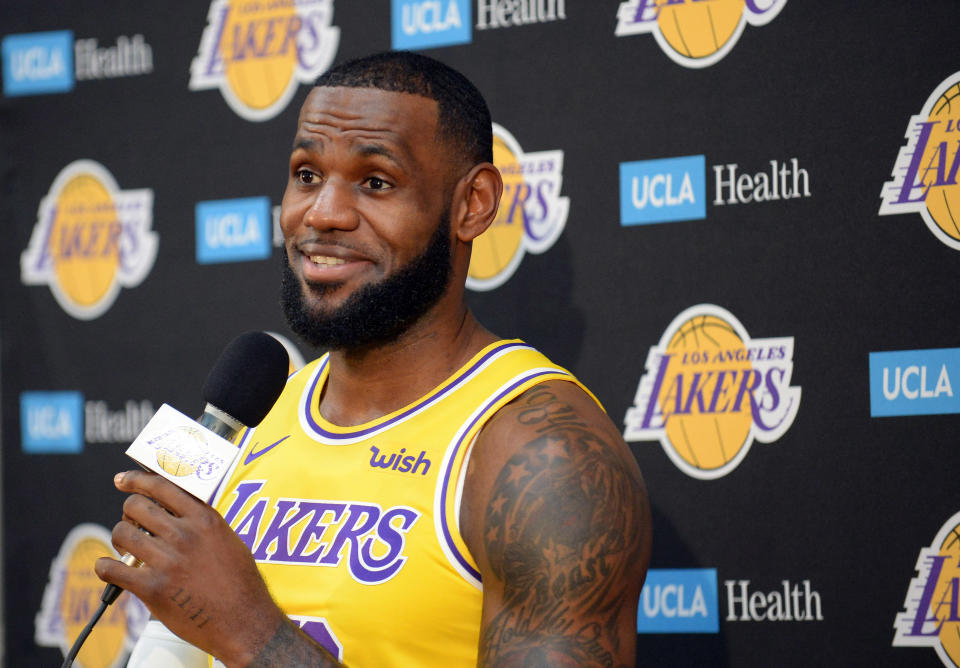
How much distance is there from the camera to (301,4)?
7.88 feet

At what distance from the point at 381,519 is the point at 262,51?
4.37ft

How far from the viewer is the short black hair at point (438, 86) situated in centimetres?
166

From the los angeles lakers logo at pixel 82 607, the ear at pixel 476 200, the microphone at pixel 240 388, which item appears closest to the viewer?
the microphone at pixel 240 388

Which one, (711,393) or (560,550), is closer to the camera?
(560,550)

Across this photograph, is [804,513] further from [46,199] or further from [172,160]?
[46,199]

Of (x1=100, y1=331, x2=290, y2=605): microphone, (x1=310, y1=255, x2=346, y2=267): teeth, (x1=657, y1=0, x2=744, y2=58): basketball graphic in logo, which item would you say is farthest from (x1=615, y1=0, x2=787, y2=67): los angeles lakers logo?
(x1=100, y1=331, x2=290, y2=605): microphone

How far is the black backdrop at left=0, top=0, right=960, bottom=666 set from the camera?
1904 mm

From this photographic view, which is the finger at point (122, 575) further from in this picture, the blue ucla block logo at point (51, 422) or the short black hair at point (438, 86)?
the blue ucla block logo at point (51, 422)

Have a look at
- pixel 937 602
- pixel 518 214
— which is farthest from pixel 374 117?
pixel 937 602

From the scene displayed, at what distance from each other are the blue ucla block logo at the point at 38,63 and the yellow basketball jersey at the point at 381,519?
1.37 metres

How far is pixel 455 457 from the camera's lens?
1.51 m

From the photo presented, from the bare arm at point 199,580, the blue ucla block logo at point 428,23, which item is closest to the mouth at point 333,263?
the bare arm at point 199,580

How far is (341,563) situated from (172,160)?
4.41 ft

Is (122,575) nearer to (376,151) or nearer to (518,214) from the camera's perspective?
(376,151)
